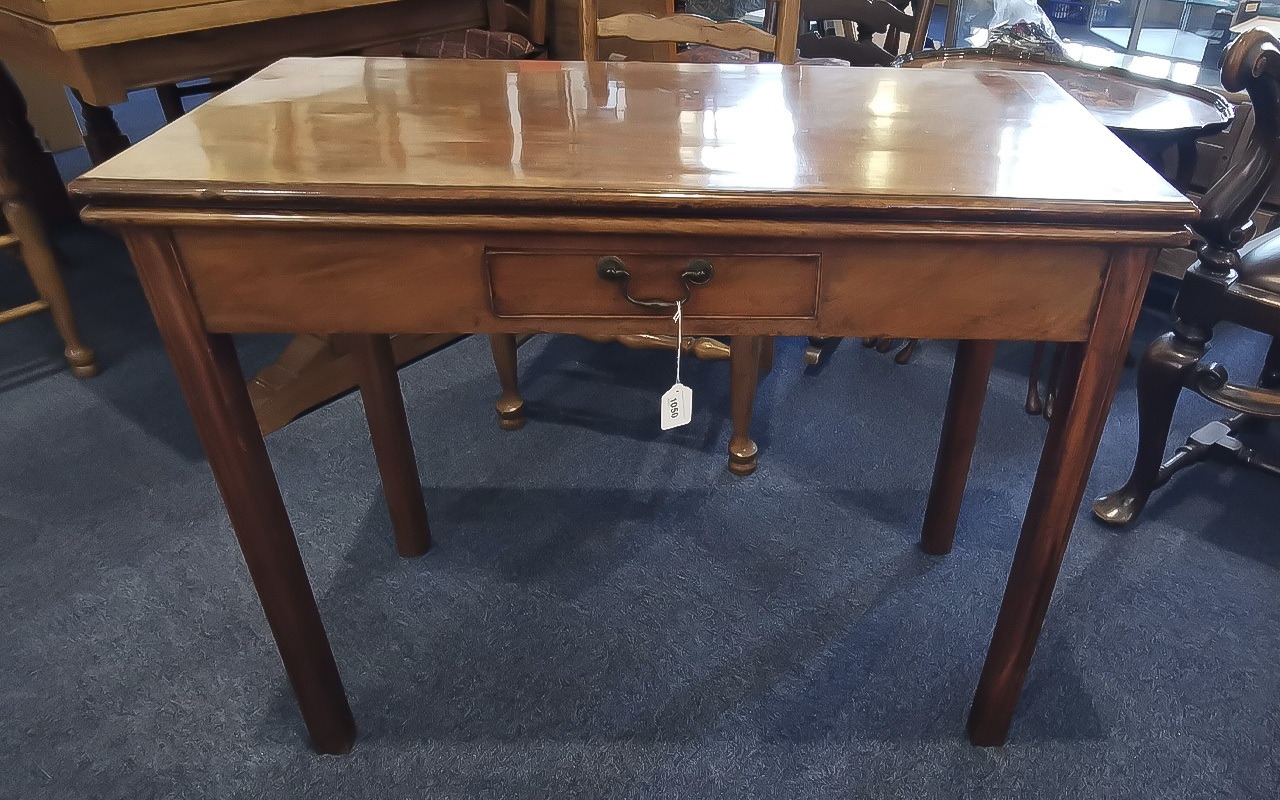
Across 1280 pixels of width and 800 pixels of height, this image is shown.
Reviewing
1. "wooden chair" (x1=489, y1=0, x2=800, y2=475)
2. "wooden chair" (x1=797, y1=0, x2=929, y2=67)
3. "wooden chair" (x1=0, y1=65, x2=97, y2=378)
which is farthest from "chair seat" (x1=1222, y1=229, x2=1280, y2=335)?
"wooden chair" (x1=0, y1=65, x2=97, y2=378)

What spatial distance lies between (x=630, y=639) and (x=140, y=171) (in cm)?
95

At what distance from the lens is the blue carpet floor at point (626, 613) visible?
1.17m

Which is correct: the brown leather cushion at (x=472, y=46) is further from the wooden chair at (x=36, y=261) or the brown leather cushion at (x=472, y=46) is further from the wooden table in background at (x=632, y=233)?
the wooden table in background at (x=632, y=233)

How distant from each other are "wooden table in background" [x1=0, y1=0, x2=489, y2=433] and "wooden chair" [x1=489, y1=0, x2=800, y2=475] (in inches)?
17.0

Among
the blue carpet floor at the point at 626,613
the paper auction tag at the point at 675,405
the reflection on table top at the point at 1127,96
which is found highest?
the reflection on table top at the point at 1127,96

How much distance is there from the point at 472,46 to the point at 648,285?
185 centimetres

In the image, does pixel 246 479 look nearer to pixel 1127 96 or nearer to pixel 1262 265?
pixel 1262 265

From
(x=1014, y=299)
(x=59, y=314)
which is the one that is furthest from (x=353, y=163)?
(x=59, y=314)

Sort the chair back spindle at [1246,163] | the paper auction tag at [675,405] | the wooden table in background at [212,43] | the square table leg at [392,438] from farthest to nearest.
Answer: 1. the wooden table in background at [212,43]
2. the square table leg at [392,438]
3. the chair back spindle at [1246,163]
4. the paper auction tag at [675,405]

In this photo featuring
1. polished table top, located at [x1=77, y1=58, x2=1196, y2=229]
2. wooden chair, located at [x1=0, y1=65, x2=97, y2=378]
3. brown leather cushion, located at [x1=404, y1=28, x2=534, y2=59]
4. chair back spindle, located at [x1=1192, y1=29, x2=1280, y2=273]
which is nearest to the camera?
polished table top, located at [x1=77, y1=58, x2=1196, y2=229]

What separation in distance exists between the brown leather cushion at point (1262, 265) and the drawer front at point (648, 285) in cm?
94

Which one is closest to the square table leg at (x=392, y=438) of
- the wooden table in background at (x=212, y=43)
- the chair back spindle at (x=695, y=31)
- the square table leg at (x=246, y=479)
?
the square table leg at (x=246, y=479)

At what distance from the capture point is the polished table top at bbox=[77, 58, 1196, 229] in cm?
78

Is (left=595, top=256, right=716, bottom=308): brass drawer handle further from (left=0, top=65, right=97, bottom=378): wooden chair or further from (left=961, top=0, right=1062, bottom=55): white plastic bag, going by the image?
(left=0, top=65, right=97, bottom=378): wooden chair
